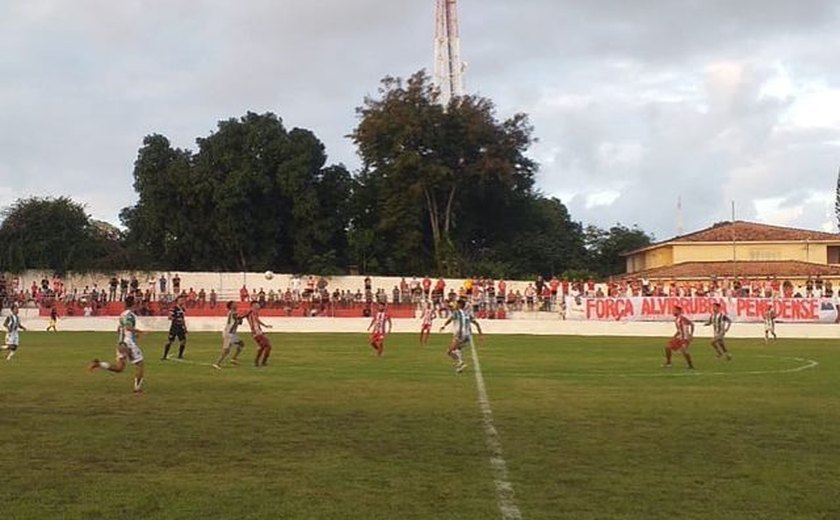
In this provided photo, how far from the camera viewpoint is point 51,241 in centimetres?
6650

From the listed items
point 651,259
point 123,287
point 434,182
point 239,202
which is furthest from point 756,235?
point 123,287

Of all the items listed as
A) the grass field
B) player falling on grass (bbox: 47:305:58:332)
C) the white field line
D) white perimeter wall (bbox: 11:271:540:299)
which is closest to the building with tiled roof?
white perimeter wall (bbox: 11:271:540:299)

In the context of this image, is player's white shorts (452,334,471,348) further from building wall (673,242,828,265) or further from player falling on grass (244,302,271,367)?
building wall (673,242,828,265)

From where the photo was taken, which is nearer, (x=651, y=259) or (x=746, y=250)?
(x=746, y=250)

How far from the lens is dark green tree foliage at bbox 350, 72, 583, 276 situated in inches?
2923

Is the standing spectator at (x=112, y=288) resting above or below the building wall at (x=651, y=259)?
below

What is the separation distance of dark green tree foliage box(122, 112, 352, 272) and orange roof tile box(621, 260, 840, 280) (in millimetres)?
25060

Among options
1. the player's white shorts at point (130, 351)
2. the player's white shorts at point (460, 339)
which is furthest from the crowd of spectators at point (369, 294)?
the player's white shorts at point (130, 351)

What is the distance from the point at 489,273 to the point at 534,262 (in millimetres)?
9220

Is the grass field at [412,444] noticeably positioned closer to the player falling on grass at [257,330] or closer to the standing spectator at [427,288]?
the player falling on grass at [257,330]

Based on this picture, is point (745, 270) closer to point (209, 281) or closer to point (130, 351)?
point (209, 281)

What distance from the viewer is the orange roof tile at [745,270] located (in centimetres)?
7294

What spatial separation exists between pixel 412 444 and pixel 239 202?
194 ft

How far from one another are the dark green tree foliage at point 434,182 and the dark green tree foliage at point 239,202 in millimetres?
3960
